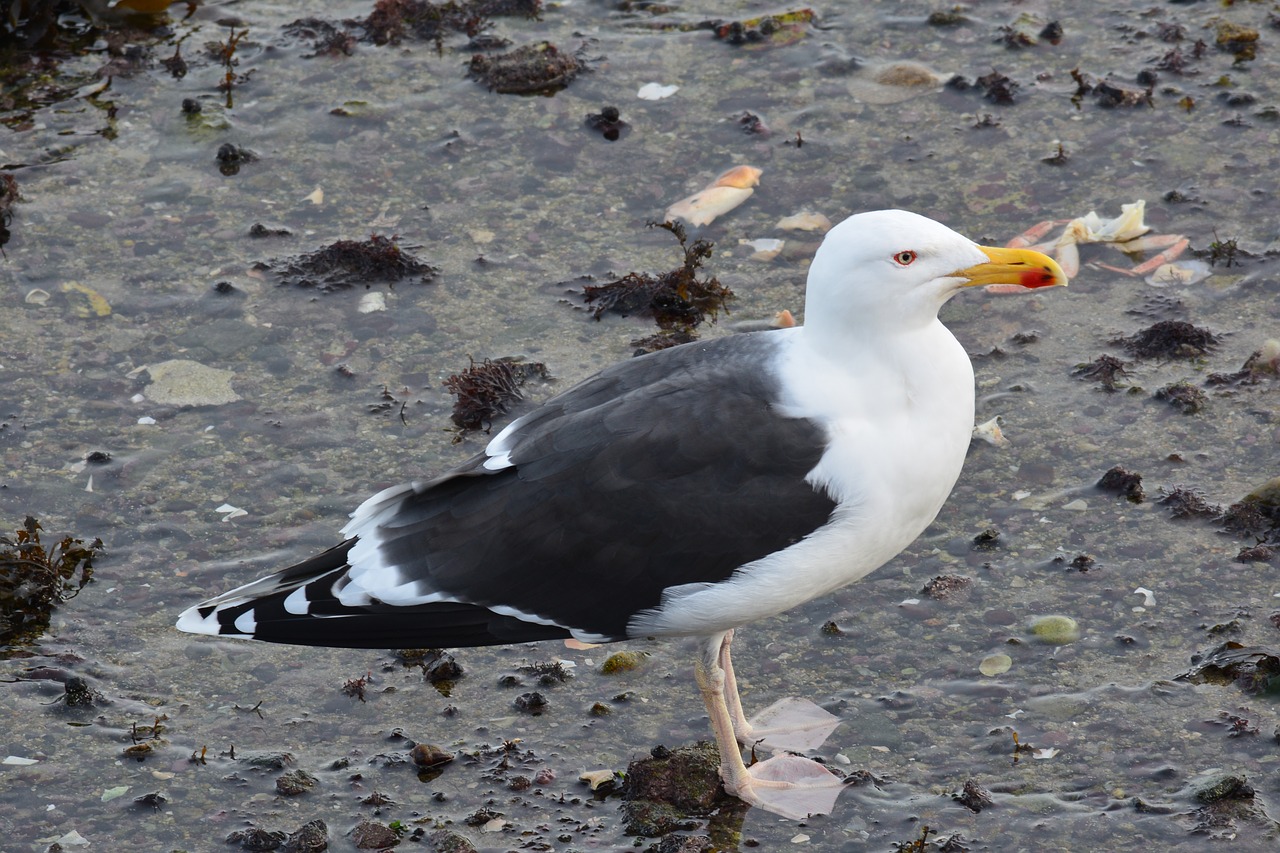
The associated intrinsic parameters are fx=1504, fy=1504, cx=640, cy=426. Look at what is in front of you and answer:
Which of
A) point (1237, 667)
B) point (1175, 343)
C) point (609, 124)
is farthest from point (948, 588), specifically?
point (609, 124)

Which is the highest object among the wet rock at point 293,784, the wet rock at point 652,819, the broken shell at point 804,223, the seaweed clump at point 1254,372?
the broken shell at point 804,223

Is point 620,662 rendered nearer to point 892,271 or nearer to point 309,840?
point 309,840

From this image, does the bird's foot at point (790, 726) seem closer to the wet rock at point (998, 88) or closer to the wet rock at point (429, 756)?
the wet rock at point (429, 756)

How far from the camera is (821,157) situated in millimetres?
7699

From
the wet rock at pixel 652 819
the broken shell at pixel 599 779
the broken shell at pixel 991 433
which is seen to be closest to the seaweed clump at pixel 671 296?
the broken shell at pixel 991 433

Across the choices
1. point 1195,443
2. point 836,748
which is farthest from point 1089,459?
point 836,748

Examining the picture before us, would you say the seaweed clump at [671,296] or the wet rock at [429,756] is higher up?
the seaweed clump at [671,296]

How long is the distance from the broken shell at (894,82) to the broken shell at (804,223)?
1.14 meters

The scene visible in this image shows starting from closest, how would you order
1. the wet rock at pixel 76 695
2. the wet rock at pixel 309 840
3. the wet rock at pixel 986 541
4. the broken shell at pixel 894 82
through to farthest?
the wet rock at pixel 309 840, the wet rock at pixel 76 695, the wet rock at pixel 986 541, the broken shell at pixel 894 82

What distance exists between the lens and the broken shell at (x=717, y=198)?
7.29 meters

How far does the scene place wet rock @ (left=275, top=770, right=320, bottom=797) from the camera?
15.5 feet

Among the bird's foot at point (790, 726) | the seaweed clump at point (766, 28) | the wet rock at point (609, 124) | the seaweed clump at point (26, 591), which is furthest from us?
the seaweed clump at point (766, 28)

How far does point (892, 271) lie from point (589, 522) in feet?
3.83

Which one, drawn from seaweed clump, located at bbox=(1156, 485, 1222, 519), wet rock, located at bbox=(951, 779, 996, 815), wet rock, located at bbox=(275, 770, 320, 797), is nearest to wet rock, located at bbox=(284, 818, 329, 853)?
wet rock, located at bbox=(275, 770, 320, 797)
